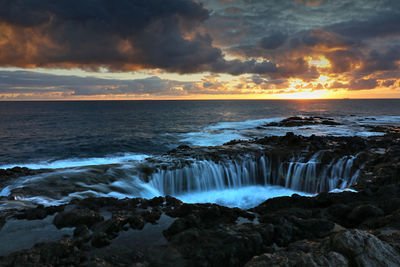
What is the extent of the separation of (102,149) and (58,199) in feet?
69.5

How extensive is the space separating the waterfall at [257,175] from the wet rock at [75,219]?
22.3 ft

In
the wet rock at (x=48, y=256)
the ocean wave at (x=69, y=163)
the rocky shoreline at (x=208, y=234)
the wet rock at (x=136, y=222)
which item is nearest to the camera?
the rocky shoreline at (x=208, y=234)

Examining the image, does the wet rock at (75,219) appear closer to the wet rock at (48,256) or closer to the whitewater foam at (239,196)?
the wet rock at (48,256)

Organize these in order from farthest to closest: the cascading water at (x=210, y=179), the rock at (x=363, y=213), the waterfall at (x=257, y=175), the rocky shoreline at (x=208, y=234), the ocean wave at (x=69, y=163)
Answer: the ocean wave at (x=69, y=163) < the waterfall at (x=257, y=175) < the cascading water at (x=210, y=179) < the rock at (x=363, y=213) < the rocky shoreline at (x=208, y=234)

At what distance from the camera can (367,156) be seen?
15281mm

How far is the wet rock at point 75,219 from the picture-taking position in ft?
20.8

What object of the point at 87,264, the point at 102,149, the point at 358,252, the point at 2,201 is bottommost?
the point at 102,149

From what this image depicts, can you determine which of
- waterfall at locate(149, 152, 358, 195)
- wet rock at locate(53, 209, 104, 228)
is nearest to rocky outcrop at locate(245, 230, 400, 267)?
wet rock at locate(53, 209, 104, 228)

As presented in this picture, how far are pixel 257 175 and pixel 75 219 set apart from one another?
1239 cm

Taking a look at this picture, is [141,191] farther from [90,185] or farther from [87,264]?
[87,264]

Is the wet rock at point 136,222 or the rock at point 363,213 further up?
the rock at point 363,213

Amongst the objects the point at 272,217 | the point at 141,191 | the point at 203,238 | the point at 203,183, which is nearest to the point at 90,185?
the point at 141,191

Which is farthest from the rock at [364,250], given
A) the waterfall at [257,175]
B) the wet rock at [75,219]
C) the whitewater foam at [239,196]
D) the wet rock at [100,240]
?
the waterfall at [257,175]

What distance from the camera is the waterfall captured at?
14062 millimetres
